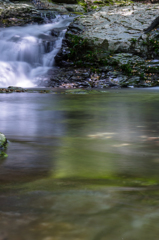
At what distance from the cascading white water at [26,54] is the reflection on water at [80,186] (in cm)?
1037

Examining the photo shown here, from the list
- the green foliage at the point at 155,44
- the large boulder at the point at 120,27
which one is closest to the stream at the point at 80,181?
the large boulder at the point at 120,27

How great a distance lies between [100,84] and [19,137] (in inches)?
383

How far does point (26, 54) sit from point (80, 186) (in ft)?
44.3

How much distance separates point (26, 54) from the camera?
1441 centimetres

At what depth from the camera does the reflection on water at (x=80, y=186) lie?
1.09 metres

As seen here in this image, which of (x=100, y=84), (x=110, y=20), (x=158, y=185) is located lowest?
(x=100, y=84)

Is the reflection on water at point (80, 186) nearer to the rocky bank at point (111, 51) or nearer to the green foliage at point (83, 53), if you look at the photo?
the rocky bank at point (111, 51)

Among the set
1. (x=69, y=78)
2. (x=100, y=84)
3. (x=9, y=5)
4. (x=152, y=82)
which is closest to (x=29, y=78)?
(x=69, y=78)

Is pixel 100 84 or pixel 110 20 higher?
pixel 110 20

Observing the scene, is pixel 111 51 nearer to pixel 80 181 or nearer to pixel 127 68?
pixel 127 68

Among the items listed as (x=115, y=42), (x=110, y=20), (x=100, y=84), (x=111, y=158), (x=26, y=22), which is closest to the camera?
(x=111, y=158)

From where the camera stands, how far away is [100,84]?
12.4m

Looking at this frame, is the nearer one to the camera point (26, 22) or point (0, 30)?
point (0, 30)

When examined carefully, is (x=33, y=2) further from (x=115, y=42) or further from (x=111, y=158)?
(x=111, y=158)
